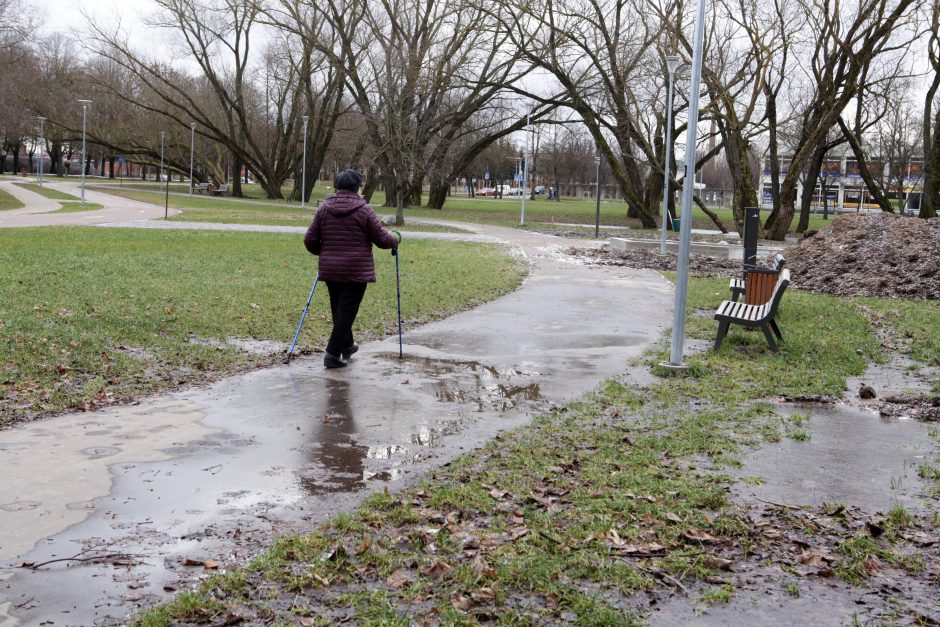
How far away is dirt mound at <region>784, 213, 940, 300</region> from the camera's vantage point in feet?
54.2

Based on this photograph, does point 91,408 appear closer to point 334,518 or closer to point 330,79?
point 334,518

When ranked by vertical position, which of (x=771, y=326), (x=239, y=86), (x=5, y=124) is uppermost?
(x=239, y=86)

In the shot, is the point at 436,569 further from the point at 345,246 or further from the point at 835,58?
the point at 835,58

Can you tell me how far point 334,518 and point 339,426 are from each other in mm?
1964

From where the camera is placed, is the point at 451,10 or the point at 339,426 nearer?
the point at 339,426

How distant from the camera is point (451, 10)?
134ft

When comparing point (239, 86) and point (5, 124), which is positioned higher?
point (239, 86)

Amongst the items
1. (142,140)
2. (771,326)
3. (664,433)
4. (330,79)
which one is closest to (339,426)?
(664,433)

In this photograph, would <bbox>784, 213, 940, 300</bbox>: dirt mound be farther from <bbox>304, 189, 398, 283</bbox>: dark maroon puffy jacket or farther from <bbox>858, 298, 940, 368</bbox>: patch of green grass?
<bbox>304, 189, 398, 283</bbox>: dark maroon puffy jacket

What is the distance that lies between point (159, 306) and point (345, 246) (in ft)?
13.0

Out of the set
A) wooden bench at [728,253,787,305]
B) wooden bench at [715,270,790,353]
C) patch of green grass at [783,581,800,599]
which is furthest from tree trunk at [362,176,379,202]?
patch of green grass at [783,581,800,599]

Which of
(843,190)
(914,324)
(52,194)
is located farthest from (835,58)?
(843,190)

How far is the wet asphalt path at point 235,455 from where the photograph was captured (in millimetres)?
4121

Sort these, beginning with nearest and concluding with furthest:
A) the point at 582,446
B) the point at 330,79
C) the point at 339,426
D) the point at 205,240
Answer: the point at 582,446
the point at 339,426
the point at 205,240
the point at 330,79
